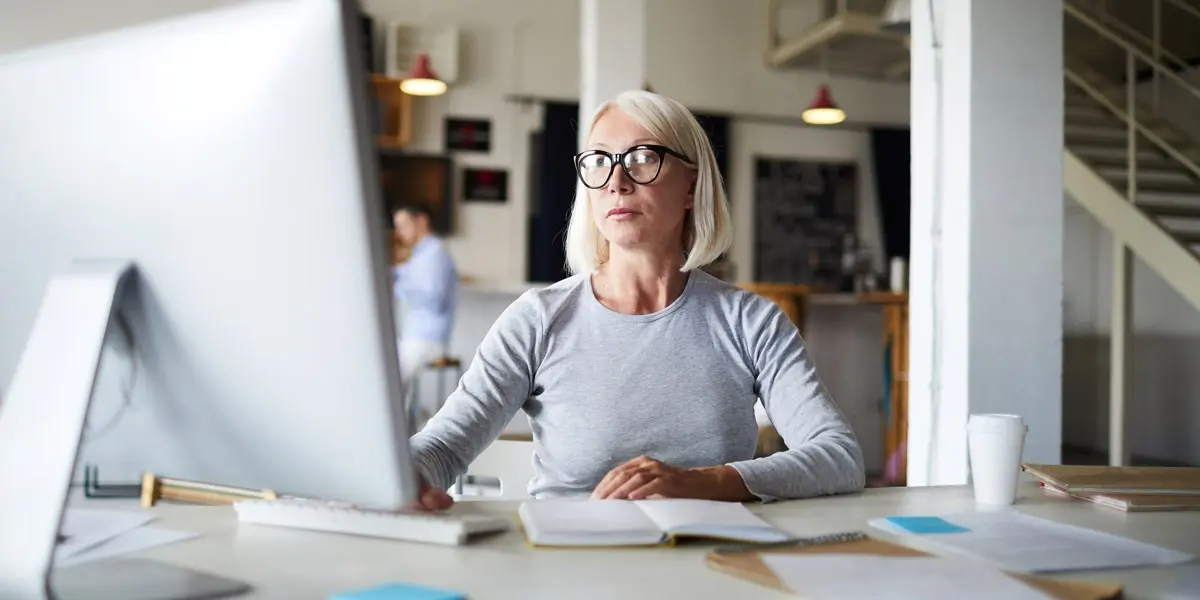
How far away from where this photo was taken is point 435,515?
1.00 meters

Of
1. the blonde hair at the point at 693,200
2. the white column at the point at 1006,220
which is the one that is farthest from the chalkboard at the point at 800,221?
the blonde hair at the point at 693,200

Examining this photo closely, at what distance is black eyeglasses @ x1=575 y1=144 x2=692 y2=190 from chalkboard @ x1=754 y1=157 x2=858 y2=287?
5335 millimetres

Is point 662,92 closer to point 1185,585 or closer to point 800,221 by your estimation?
point 800,221

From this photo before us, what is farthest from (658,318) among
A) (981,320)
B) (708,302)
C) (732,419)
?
(981,320)

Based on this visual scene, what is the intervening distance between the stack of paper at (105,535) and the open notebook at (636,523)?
1.20 ft

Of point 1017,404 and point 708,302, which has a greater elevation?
point 708,302

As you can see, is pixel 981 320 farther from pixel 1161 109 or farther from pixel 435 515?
pixel 1161 109

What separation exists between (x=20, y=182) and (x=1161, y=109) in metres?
7.38

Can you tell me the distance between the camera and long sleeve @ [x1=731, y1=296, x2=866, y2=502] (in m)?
1.26

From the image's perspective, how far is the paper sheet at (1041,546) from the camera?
2.99ft

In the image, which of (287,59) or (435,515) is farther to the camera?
(435,515)

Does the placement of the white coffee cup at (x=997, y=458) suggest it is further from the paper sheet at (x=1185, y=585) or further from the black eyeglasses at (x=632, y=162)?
the black eyeglasses at (x=632, y=162)

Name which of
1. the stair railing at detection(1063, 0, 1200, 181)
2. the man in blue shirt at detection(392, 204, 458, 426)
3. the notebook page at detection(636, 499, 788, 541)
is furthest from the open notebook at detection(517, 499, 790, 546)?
the man in blue shirt at detection(392, 204, 458, 426)

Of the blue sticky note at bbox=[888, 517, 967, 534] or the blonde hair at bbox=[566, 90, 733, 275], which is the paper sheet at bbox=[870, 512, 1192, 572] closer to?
the blue sticky note at bbox=[888, 517, 967, 534]
